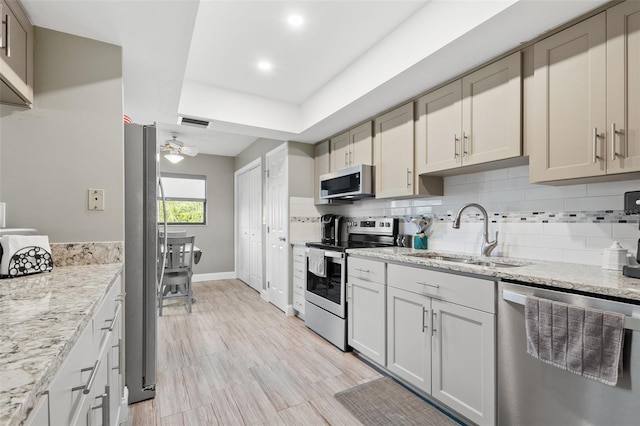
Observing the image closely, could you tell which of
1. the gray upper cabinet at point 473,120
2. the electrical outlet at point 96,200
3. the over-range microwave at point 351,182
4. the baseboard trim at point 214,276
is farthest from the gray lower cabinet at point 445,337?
the baseboard trim at point 214,276

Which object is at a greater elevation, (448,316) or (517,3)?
(517,3)

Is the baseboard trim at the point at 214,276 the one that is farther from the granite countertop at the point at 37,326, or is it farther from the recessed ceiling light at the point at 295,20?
the recessed ceiling light at the point at 295,20

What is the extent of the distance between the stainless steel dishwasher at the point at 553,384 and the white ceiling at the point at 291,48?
1.36 m

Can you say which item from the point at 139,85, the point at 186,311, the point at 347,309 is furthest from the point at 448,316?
the point at 186,311

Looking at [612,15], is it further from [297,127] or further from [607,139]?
[297,127]

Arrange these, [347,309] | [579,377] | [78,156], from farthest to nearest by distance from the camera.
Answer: [347,309]
[78,156]
[579,377]

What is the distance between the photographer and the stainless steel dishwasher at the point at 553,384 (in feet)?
3.80

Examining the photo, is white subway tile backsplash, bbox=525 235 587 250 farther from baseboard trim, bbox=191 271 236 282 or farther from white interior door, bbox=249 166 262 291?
baseboard trim, bbox=191 271 236 282

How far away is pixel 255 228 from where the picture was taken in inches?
201

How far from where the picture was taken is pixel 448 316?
1.82m

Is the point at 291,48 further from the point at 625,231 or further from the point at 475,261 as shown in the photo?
the point at 625,231

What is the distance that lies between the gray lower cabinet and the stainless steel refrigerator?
1.64m

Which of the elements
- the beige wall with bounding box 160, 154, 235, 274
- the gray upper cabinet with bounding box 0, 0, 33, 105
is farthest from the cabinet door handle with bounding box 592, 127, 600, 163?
the beige wall with bounding box 160, 154, 235, 274

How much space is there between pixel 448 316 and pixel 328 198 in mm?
2004
